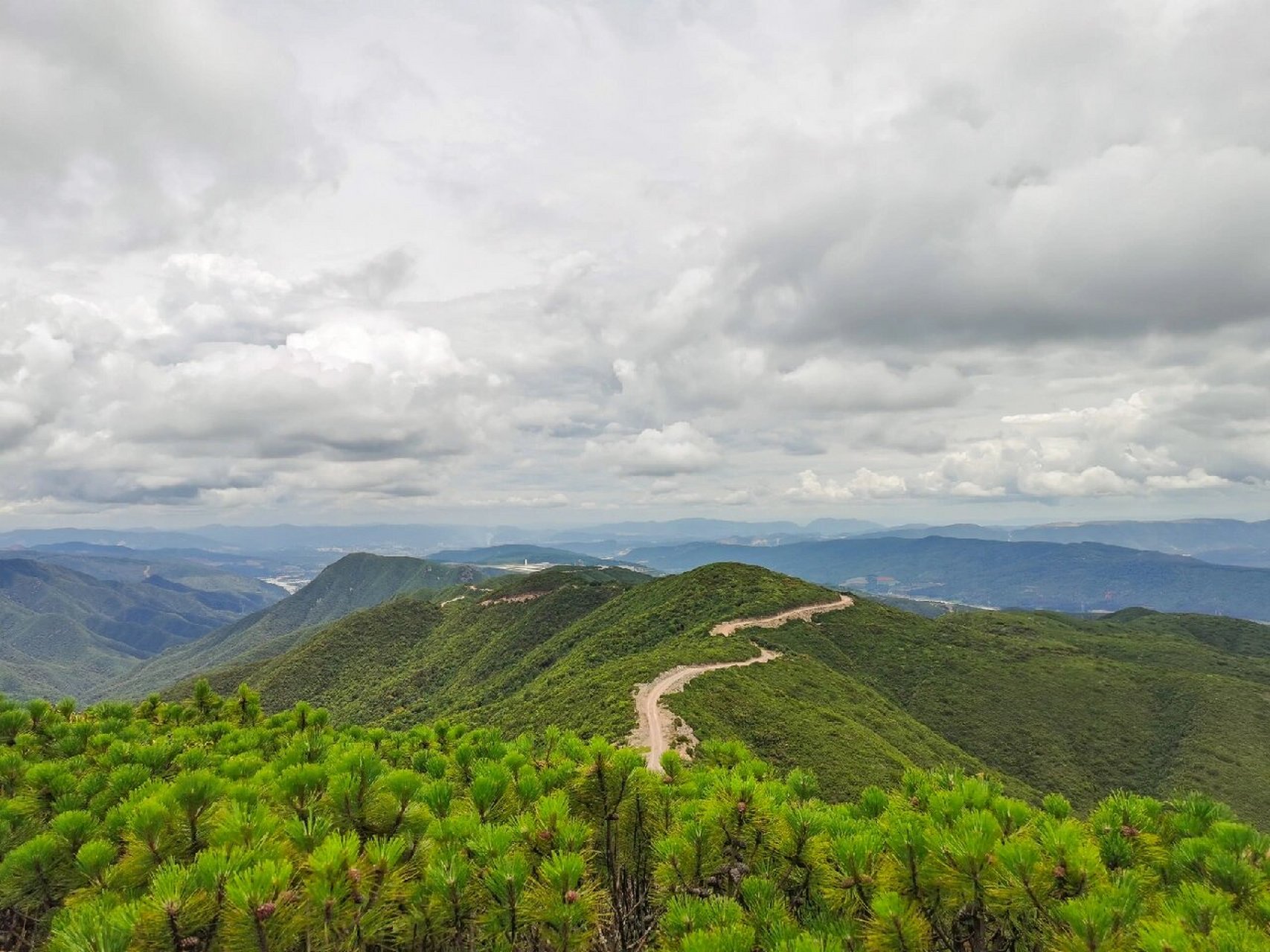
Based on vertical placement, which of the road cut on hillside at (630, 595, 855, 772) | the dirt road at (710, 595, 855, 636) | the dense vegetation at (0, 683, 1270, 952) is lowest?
the dirt road at (710, 595, 855, 636)

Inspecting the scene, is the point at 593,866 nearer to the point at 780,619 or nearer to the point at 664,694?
the point at 664,694

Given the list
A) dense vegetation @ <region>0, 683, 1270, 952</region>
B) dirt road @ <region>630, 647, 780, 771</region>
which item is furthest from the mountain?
dense vegetation @ <region>0, 683, 1270, 952</region>

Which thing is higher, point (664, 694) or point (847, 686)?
point (664, 694)

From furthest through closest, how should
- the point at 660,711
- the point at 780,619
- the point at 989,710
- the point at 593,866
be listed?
1. the point at 780,619
2. the point at 989,710
3. the point at 660,711
4. the point at 593,866

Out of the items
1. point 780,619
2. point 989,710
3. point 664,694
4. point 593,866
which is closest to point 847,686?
point 989,710

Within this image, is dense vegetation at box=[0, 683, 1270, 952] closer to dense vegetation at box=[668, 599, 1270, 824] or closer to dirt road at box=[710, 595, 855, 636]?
dense vegetation at box=[668, 599, 1270, 824]
